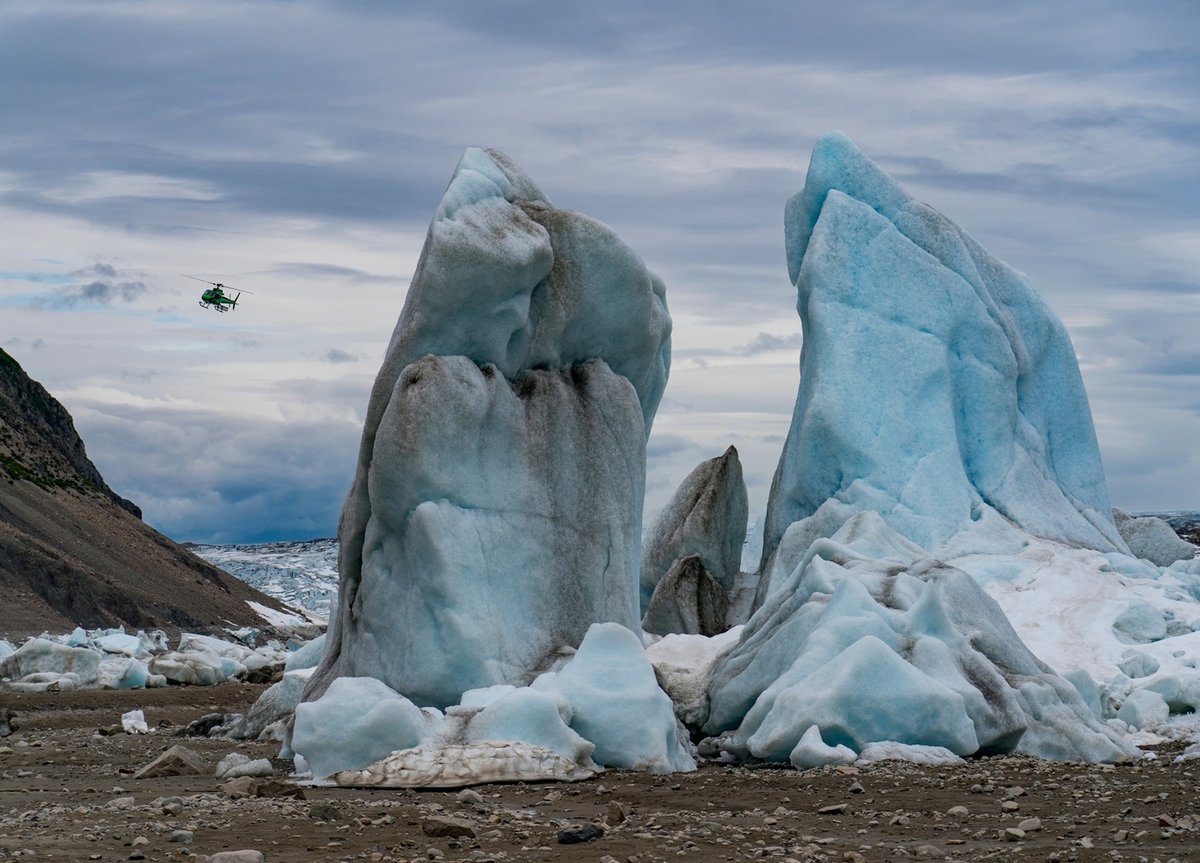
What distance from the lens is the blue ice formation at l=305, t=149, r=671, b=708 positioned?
47.1ft

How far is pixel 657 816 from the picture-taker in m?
9.84

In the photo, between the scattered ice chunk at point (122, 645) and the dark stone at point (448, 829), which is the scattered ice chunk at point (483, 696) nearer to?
the dark stone at point (448, 829)

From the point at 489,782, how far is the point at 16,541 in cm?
3608

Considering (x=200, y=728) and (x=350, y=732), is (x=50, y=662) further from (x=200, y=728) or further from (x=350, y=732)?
(x=350, y=732)

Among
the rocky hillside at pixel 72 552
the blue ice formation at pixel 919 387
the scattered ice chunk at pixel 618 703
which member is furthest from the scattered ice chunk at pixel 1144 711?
the rocky hillside at pixel 72 552

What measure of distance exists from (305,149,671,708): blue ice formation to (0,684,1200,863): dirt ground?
2.09 metres

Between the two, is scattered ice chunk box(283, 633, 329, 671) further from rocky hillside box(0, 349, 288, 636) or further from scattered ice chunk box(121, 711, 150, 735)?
rocky hillside box(0, 349, 288, 636)

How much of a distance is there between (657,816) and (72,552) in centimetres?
4257

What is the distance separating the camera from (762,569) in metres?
25.8

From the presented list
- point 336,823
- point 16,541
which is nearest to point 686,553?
point 336,823

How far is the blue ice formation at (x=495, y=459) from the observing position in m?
14.4

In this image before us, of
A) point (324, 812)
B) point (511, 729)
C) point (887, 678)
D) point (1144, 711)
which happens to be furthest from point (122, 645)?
point (324, 812)

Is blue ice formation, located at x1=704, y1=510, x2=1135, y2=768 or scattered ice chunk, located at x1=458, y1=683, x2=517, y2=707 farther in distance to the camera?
blue ice formation, located at x1=704, y1=510, x2=1135, y2=768

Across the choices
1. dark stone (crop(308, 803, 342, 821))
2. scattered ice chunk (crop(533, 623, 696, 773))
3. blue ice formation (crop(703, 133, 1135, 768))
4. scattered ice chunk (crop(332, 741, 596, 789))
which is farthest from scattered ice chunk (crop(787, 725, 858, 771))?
blue ice formation (crop(703, 133, 1135, 768))
